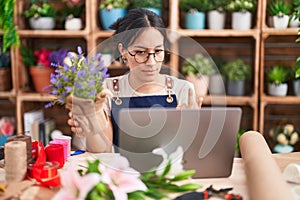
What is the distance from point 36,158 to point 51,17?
2108 mm

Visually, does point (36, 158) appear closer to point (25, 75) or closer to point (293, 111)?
point (25, 75)

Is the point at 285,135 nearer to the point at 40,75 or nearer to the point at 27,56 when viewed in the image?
the point at 40,75

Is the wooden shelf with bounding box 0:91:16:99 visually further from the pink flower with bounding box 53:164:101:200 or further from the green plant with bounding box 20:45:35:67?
the pink flower with bounding box 53:164:101:200

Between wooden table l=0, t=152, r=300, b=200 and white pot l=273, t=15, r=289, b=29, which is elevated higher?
white pot l=273, t=15, r=289, b=29

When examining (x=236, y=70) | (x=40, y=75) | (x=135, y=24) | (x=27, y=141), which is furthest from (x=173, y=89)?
(x=40, y=75)

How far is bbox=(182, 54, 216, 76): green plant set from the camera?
3.42 meters

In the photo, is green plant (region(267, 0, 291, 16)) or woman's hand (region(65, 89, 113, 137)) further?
green plant (region(267, 0, 291, 16))

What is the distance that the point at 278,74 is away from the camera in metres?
3.31

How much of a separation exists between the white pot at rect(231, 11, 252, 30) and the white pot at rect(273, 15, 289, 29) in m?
0.19

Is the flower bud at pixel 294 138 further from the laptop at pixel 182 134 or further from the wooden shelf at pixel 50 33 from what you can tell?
the laptop at pixel 182 134

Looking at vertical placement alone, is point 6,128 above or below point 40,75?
below

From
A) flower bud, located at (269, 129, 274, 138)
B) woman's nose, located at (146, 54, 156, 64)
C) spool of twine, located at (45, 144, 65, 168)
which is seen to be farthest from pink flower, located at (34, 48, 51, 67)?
spool of twine, located at (45, 144, 65, 168)

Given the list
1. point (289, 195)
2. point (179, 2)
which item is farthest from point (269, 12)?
point (289, 195)

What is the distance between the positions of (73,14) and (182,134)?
234cm
